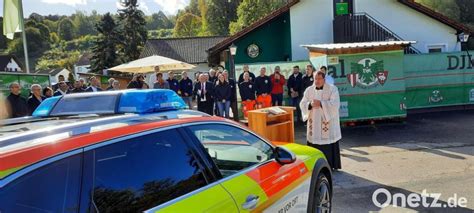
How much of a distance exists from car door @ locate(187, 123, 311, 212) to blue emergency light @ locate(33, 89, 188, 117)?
1.15 feet

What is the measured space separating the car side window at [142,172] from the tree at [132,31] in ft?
201

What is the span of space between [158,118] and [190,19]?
8214cm

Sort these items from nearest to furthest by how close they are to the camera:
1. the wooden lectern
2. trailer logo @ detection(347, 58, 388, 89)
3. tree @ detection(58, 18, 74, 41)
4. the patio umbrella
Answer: the wooden lectern, trailer logo @ detection(347, 58, 388, 89), the patio umbrella, tree @ detection(58, 18, 74, 41)

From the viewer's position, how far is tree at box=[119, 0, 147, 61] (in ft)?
208

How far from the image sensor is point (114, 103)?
312 cm

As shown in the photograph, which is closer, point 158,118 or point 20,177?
point 20,177

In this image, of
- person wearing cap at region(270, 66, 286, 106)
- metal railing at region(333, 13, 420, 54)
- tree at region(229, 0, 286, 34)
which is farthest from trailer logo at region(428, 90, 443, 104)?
tree at region(229, 0, 286, 34)

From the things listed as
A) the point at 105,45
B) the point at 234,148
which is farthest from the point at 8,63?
the point at 234,148

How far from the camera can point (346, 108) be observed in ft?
40.5

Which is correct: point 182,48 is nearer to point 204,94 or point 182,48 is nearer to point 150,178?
point 204,94

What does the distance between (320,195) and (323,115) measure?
2.94 meters

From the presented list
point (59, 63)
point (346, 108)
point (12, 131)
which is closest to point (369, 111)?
point (346, 108)

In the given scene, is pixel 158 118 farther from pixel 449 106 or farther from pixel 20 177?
pixel 449 106

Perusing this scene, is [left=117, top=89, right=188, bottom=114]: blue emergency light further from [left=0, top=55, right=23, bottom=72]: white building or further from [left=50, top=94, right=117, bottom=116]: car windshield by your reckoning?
[left=0, top=55, right=23, bottom=72]: white building
